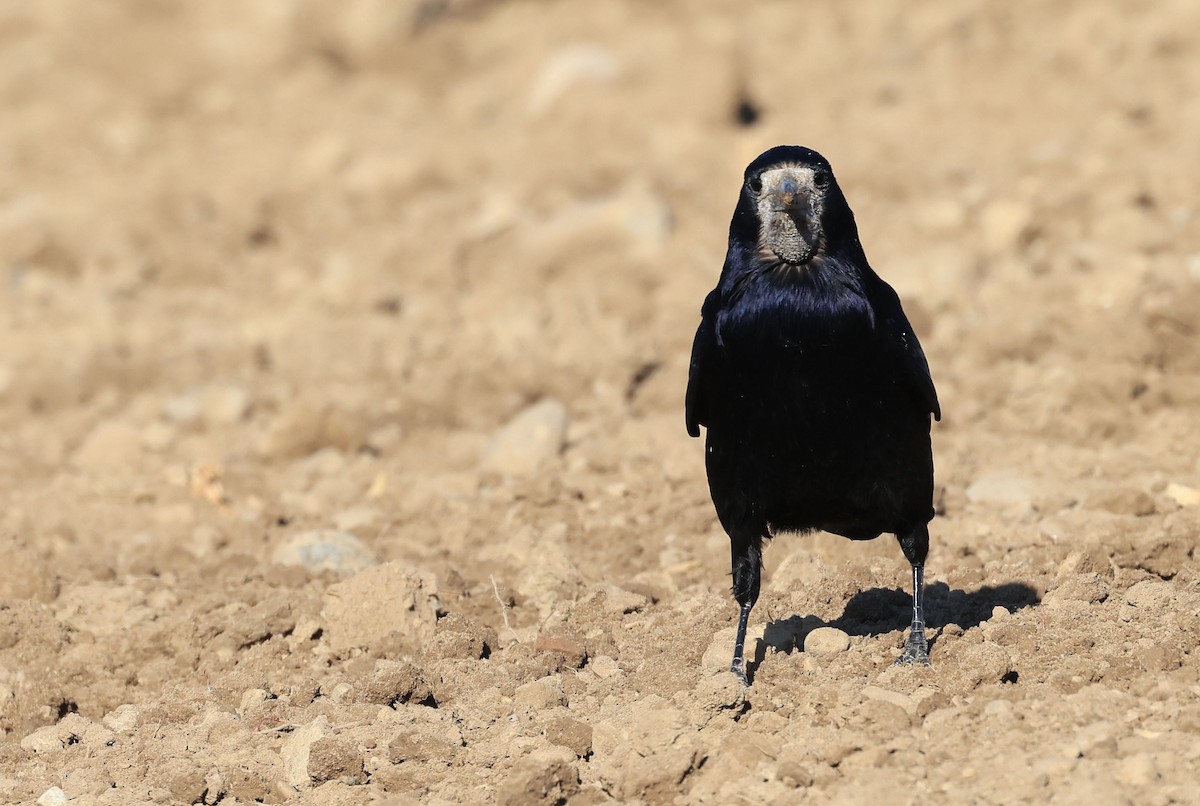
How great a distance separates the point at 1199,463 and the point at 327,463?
4.07 meters

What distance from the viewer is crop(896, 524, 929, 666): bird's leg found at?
4828 millimetres

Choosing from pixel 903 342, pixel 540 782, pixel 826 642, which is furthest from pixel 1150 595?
pixel 540 782

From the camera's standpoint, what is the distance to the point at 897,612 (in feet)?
18.0

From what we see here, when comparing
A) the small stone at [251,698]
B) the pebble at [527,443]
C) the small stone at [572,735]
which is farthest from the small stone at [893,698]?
the pebble at [527,443]

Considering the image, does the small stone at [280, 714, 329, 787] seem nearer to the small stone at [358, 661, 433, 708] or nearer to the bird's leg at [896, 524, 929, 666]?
the small stone at [358, 661, 433, 708]

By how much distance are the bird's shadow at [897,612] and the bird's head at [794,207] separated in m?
1.32

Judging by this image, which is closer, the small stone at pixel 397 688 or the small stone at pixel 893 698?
the small stone at pixel 893 698

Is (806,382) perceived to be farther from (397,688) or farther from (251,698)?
(251,698)

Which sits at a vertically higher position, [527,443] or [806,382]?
[527,443]

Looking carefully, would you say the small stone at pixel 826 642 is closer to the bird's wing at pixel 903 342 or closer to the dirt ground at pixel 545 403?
the dirt ground at pixel 545 403

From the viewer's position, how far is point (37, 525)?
7215mm

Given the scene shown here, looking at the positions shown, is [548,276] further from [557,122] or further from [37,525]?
[37,525]

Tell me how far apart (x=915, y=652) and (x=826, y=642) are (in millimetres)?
331

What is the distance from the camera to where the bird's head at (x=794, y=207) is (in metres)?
4.82
